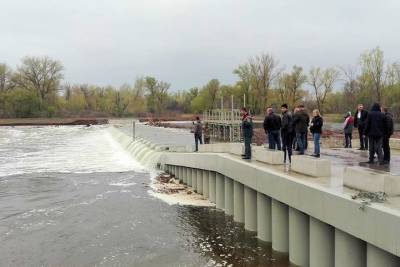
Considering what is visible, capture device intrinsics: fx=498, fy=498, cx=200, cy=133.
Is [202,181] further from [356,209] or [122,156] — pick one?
[122,156]

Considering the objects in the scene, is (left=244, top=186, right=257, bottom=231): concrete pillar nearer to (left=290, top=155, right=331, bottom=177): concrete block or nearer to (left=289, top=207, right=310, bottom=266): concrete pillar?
(left=290, top=155, right=331, bottom=177): concrete block

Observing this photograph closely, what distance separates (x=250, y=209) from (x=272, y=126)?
3349 millimetres

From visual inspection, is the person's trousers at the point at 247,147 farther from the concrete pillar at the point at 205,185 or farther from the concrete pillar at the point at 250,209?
the concrete pillar at the point at 205,185

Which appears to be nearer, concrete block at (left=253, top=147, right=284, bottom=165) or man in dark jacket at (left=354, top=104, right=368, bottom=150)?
concrete block at (left=253, top=147, right=284, bottom=165)

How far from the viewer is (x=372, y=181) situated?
9.16 meters

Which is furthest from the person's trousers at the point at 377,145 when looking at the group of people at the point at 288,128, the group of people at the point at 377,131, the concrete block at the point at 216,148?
the concrete block at the point at 216,148

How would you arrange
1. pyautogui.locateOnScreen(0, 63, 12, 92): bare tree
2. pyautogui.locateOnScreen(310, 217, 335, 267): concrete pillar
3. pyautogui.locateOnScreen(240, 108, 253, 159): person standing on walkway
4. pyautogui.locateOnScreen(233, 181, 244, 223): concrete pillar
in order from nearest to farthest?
pyautogui.locateOnScreen(310, 217, 335, 267): concrete pillar < pyautogui.locateOnScreen(233, 181, 244, 223): concrete pillar < pyautogui.locateOnScreen(240, 108, 253, 159): person standing on walkway < pyautogui.locateOnScreen(0, 63, 12, 92): bare tree

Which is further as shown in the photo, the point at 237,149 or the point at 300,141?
the point at 237,149

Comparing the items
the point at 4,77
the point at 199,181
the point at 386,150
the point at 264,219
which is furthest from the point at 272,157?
the point at 4,77

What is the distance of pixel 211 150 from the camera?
68.5ft

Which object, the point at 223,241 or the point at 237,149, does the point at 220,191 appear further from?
the point at 223,241

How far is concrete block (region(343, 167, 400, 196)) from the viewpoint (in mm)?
8852

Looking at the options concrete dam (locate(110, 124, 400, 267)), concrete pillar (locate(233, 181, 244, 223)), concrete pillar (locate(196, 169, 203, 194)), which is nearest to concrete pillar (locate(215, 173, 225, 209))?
concrete dam (locate(110, 124, 400, 267))

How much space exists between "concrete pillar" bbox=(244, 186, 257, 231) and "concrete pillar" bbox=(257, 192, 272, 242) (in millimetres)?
856
